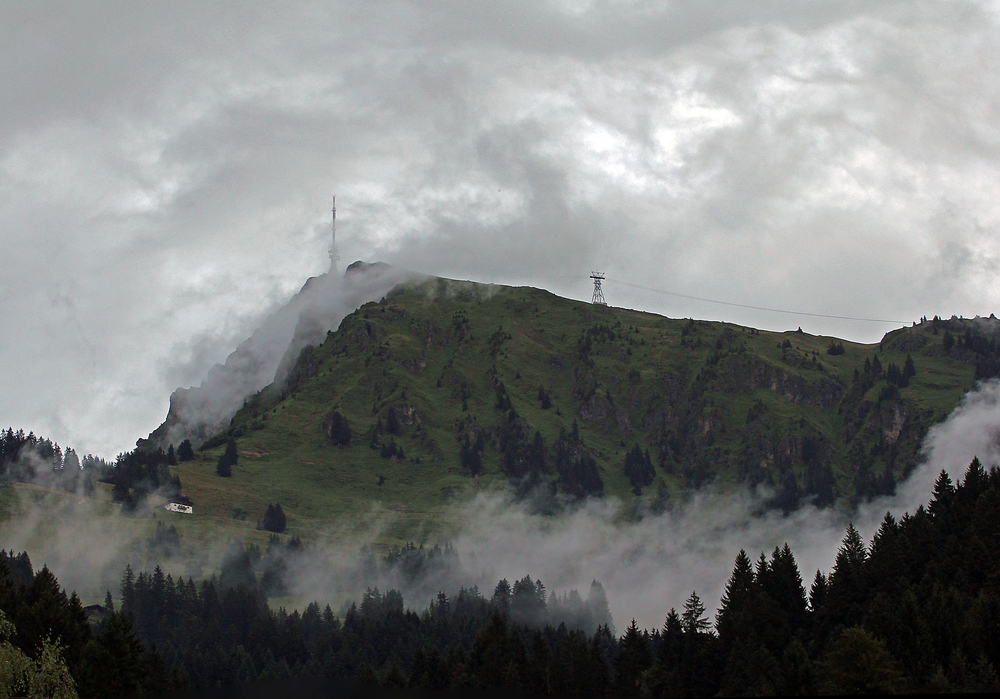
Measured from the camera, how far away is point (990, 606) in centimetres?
19238

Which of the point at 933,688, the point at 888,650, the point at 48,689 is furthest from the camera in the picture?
the point at 888,650

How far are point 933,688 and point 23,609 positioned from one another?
136 meters

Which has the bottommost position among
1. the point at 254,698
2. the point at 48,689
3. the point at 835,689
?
the point at 254,698

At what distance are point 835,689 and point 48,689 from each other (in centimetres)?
11833

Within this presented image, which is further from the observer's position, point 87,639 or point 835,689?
point 87,639

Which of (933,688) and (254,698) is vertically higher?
(933,688)

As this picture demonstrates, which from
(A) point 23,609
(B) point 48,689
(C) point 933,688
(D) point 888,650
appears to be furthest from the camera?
(D) point 888,650

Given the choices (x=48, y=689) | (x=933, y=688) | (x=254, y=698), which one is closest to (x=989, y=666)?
(x=933, y=688)

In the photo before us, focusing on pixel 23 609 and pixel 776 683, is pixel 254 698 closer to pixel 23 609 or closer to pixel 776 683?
pixel 23 609

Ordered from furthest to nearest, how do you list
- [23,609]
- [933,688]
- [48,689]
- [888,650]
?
1. [888,650]
2. [23,609]
3. [933,688]
4. [48,689]

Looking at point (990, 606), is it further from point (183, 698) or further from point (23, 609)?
point (23, 609)

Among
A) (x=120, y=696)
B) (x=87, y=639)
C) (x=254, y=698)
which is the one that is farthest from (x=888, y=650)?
(x=87, y=639)

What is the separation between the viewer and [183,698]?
180 meters

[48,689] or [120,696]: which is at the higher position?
[48,689]
